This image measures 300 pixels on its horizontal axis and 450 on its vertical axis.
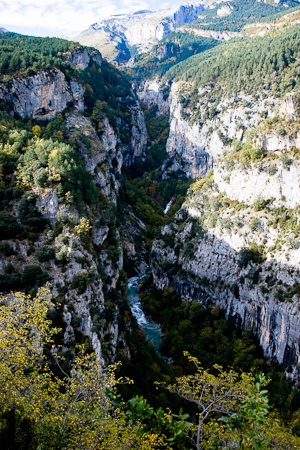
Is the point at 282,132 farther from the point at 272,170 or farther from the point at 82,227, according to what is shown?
the point at 82,227

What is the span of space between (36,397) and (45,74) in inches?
2862

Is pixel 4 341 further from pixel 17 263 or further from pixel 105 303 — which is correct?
pixel 105 303

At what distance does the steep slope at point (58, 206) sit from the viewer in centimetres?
4078

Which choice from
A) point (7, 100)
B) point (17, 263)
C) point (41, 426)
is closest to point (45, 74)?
point (7, 100)

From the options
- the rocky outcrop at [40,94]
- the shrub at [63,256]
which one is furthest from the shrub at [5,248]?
the rocky outcrop at [40,94]

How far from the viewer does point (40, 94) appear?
69.2 metres

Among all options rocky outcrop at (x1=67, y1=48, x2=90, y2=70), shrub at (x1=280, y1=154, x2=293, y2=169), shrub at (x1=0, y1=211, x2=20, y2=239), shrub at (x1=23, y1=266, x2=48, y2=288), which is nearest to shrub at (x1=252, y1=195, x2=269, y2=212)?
shrub at (x1=280, y1=154, x2=293, y2=169)

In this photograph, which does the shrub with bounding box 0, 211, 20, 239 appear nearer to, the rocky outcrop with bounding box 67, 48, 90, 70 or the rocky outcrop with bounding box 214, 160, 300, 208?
the rocky outcrop with bounding box 214, 160, 300, 208

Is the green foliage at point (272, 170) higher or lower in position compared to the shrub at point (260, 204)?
higher

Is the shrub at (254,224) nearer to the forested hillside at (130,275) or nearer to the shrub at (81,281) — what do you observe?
the forested hillside at (130,275)

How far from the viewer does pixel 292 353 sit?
2005 inches

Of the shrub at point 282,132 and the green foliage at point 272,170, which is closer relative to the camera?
the green foliage at point 272,170

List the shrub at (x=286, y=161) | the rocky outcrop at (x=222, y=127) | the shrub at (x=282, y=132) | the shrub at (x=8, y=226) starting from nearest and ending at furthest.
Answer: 1. the shrub at (x=8, y=226)
2. the shrub at (x=286, y=161)
3. the shrub at (x=282, y=132)
4. the rocky outcrop at (x=222, y=127)

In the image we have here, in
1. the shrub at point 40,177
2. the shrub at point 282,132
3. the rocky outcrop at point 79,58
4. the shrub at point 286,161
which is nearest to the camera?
the shrub at point 40,177
